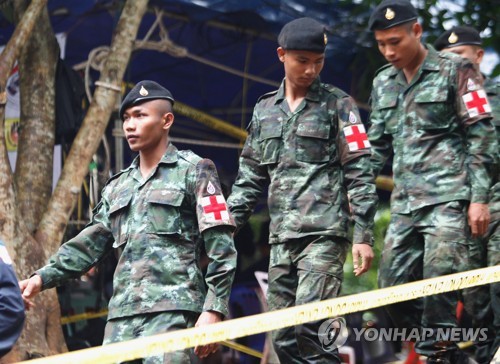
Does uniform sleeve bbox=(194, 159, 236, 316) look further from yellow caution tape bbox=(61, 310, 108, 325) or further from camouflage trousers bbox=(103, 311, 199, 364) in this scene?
yellow caution tape bbox=(61, 310, 108, 325)

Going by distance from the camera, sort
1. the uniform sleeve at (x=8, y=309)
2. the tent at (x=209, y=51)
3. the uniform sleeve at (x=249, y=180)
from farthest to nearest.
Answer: the tent at (x=209, y=51) → the uniform sleeve at (x=249, y=180) → the uniform sleeve at (x=8, y=309)

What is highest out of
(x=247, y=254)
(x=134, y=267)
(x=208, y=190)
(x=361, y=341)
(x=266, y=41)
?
(x=266, y=41)

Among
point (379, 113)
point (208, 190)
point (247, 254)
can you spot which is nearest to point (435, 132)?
point (379, 113)

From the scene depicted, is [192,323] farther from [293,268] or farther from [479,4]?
[479,4]

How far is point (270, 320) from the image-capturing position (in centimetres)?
532

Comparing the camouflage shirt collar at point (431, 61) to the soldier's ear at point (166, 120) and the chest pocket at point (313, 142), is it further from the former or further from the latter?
the soldier's ear at point (166, 120)

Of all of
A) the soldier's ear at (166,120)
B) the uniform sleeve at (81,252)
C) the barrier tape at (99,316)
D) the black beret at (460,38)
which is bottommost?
the barrier tape at (99,316)

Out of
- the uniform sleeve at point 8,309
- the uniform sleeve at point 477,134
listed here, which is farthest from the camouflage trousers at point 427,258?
the uniform sleeve at point 8,309

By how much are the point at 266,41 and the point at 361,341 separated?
255 cm

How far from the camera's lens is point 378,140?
7.10 meters

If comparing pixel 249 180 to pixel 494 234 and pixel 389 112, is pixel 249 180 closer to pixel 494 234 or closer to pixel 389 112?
pixel 389 112

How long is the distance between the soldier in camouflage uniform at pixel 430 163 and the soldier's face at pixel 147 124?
1.59 metres

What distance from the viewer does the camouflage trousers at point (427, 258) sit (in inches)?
255

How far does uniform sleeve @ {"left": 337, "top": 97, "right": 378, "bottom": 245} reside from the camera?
253 inches
